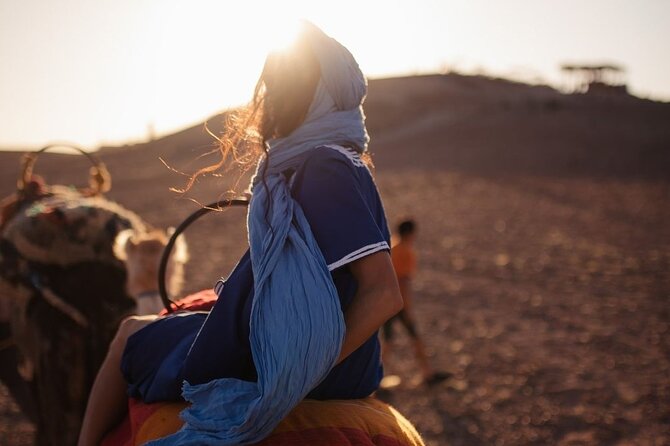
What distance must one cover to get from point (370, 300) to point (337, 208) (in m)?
0.24

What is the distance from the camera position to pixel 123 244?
3.52 meters

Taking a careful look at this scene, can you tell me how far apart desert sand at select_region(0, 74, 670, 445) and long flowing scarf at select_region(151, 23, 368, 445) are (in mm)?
1107

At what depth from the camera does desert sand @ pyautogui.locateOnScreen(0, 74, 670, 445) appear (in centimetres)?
734

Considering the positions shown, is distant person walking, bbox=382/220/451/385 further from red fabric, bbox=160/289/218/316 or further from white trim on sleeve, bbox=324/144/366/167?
white trim on sleeve, bbox=324/144/366/167

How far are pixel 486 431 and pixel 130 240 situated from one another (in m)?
4.34

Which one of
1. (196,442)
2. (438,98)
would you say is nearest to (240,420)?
(196,442)

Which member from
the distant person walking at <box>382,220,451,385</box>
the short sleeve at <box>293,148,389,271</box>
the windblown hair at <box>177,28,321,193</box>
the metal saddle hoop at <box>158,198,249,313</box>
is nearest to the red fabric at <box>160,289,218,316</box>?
the metal saddle hoop at <box>158,198,249,313</box>

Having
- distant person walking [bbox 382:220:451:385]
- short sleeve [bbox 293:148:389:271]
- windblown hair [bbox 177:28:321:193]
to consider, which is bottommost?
distant person walking [bbox 382:220:451:385]

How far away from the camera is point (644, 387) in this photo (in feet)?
26.0

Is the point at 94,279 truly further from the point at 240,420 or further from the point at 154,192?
the point at 154,192

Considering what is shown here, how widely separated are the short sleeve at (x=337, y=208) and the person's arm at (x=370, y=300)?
0.04 m

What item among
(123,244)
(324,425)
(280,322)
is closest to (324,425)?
(324,425)

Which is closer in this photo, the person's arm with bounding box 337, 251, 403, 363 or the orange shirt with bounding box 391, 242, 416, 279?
the person's arm with bounding box 337, 251, 403, 363

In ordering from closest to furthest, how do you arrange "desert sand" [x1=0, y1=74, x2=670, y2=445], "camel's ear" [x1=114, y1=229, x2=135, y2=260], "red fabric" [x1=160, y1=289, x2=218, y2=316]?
"red fabric" [x1=160, y1=289, x2=218, y2=316] → "camel's ear" [x1=114, y1=229, x2=135, y2=260] → "desert sand" [x1=0, y1=74, x2=670, y2=445]
